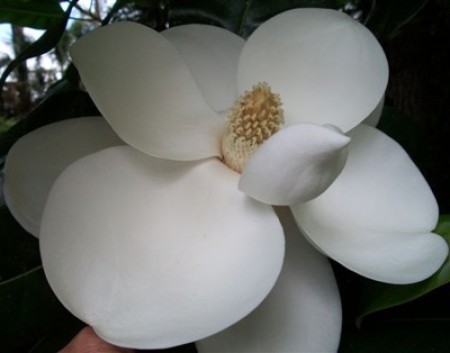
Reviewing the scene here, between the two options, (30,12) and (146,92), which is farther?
(30,12)

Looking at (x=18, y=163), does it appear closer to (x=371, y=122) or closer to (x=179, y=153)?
(x=179, y=153)

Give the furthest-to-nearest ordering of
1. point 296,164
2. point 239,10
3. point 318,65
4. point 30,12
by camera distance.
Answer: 1. point 30,12
2. point 239,10
3. point 318,65
4. point 296,164

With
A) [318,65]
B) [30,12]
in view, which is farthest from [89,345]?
[30,12]

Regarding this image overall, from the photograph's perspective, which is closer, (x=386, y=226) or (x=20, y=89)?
(x=386, y=226)

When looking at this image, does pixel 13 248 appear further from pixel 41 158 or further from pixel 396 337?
pixel 396 337

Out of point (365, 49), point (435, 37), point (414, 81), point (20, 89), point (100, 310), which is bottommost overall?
point (20, 89)

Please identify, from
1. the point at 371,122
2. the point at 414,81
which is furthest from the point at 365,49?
the point at 414,81

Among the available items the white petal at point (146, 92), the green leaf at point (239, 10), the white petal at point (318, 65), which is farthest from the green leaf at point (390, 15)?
the white petal at point (146, 92)
